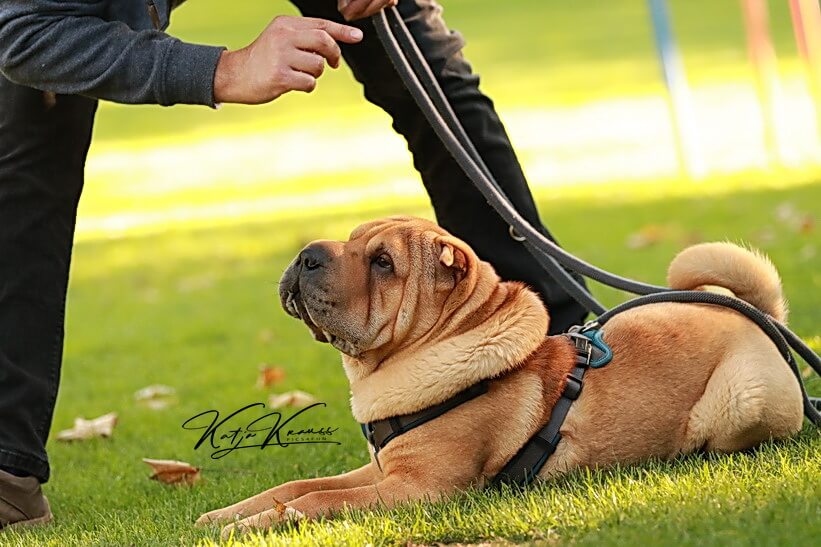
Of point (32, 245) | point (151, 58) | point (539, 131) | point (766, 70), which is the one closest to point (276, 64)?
point (151, 58)

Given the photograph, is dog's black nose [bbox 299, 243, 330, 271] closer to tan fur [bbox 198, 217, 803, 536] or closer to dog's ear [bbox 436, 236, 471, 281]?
tan fur [bbox 198, 217, 803, 536]

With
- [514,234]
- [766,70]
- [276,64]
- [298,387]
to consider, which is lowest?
[766,70]

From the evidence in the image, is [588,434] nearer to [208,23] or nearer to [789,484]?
[789,484]

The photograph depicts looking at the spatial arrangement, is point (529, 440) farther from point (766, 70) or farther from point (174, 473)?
point (766, 70)

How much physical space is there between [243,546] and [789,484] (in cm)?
138

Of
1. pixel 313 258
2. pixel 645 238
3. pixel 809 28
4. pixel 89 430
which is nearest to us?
pixel 313 258

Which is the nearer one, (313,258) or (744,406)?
(313,258)

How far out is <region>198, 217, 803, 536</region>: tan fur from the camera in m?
3.63

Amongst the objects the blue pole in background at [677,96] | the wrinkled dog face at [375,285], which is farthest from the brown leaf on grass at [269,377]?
the blue pole in background at [677,96]

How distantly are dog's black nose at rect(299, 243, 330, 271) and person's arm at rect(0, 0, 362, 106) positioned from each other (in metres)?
0.45

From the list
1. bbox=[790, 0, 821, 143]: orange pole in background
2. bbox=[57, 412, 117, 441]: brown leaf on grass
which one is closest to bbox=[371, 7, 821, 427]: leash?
Result: bbox=[57, 412, 117, 441]: brown leaf on grass

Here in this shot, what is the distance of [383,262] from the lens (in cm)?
372

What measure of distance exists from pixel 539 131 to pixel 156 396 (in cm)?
1087

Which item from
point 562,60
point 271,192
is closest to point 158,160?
point 271,192
